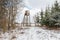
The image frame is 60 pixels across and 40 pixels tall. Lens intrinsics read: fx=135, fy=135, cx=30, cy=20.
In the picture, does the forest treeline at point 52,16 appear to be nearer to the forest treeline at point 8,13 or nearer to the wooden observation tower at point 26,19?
the wooden observation tower at point 26,19

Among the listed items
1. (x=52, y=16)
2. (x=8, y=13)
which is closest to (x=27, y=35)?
(x=8, y=13)

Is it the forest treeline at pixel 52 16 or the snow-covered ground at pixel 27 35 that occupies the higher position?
the forest treeline at pixel 52 16

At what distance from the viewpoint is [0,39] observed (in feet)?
8.56

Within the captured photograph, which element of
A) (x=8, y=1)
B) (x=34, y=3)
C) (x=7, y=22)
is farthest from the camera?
(x=34, y=3)

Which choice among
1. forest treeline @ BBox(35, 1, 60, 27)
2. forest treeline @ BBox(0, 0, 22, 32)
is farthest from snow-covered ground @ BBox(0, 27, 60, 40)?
forest treeline @ BBox(35, 1, 60, 27)

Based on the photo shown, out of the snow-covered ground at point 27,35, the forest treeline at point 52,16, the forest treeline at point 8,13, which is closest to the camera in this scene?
the forest treeline at point 8,13

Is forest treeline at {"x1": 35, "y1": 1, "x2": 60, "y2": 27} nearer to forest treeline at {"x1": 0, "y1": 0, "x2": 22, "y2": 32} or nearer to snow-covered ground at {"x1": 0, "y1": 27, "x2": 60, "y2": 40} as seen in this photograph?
snow-covered ground at {"x1": 0, "y1": 27, "x2": 60, "y2": 40}

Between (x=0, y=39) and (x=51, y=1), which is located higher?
(x=51, y=1)

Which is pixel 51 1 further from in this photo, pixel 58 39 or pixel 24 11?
pixel 58 39

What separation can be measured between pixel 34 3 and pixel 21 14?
1.25 feet

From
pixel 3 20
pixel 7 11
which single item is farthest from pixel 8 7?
pixel 3 20

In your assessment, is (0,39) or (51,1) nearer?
(0,39)

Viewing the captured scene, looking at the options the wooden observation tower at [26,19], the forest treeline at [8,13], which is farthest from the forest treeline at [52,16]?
the forest treeline at [8,13]

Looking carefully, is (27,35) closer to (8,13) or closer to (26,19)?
(26,19)
